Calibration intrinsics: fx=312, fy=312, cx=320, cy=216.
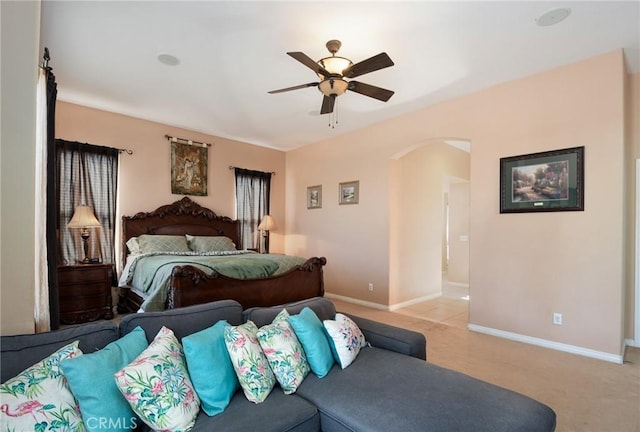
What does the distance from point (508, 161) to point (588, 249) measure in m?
1.23

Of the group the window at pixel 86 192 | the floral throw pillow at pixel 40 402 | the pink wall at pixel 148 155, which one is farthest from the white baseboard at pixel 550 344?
the window at pixel 86 192

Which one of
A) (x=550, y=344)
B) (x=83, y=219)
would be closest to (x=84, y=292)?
(x=83, y=219)

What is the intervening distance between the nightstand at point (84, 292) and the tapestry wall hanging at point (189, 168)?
5.54 ft

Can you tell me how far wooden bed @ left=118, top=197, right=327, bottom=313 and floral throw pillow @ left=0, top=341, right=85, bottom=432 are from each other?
175 centimetres

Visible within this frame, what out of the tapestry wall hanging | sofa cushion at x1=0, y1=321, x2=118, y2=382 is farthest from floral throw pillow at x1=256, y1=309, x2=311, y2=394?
the tapestry wall hanging

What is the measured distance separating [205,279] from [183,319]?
137 cm

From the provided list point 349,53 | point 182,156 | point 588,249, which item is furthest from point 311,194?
point 588,249

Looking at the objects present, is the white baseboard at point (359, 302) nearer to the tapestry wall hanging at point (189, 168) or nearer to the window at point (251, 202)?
the window at point (251, 202)

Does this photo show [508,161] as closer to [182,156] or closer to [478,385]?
[478,385]

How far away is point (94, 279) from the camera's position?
4062 millimetres

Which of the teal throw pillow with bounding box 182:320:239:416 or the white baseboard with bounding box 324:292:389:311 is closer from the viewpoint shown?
the teal throw pillow with bounding box 182:320:239:416

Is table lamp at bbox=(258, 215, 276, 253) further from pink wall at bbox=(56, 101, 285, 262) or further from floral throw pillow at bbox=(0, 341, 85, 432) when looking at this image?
floral throw pillow at bbox=(0, 341, 85, 432)

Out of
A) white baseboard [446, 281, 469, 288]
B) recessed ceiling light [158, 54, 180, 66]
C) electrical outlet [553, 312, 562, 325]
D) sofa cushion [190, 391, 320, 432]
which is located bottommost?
white baseboard [446, 281, 469, 288]

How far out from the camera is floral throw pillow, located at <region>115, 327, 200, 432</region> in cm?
126
